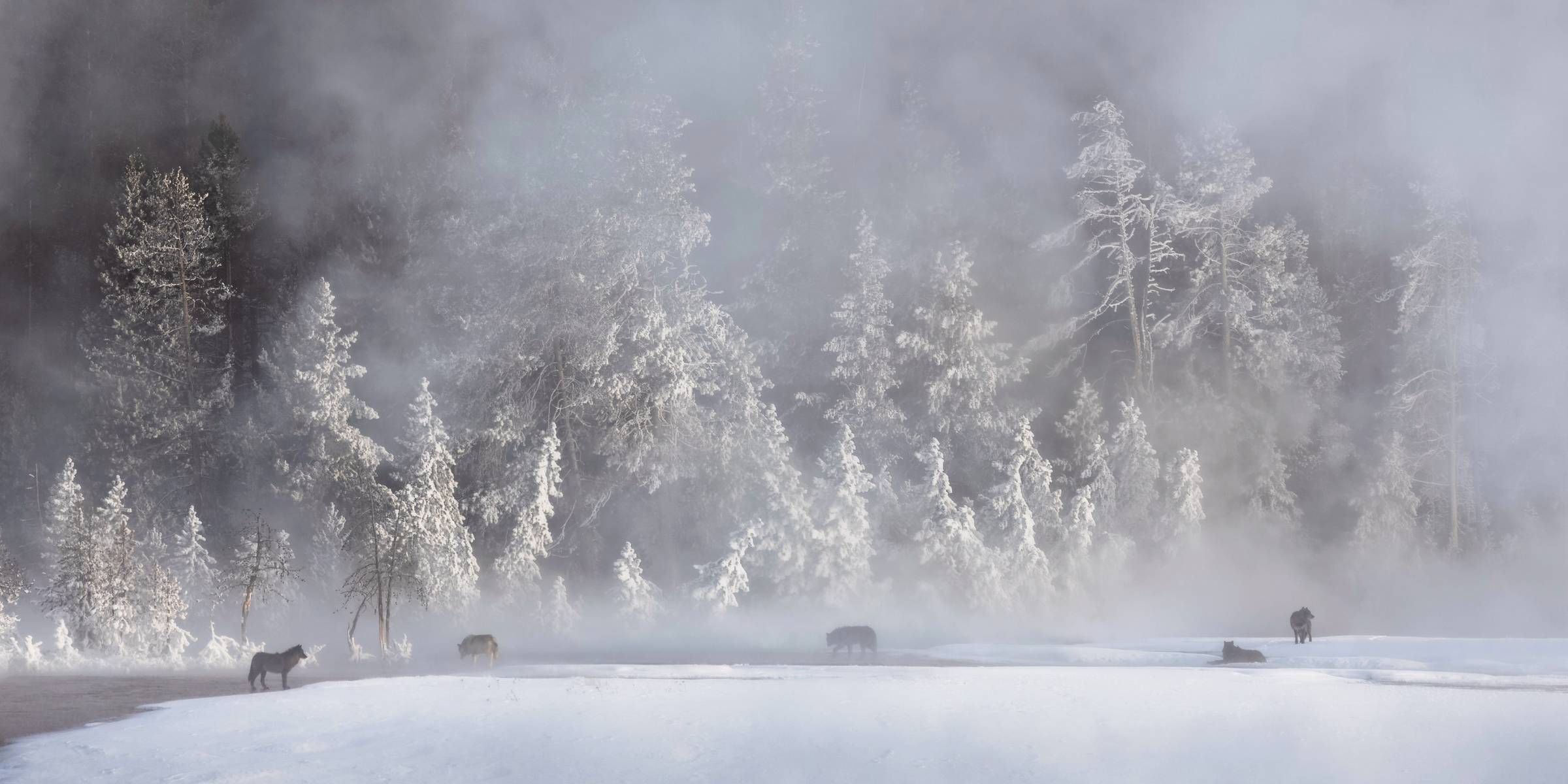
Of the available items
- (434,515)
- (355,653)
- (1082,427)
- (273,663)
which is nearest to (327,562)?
(434,515)

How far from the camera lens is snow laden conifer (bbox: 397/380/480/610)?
3083 cm

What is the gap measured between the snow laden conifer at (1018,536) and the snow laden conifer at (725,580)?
751 centimetres

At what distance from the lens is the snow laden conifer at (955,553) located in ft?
116

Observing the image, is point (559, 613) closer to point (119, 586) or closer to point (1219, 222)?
point (119, 586)

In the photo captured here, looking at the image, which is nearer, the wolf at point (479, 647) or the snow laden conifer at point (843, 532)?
the wolf at point (479, 647)

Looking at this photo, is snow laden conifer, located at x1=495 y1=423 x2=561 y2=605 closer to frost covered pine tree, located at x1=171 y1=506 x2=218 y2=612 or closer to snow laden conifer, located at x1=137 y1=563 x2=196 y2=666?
frost covered pine tree, located at x1=171 y1=506 x2=218 y2=612

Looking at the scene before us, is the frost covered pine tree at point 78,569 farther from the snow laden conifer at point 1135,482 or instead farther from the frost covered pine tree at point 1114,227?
the snow laden conifer at point 1135,482

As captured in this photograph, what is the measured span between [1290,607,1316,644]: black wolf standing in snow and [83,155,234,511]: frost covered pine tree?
3233 centimetres

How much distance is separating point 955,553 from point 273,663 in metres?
20.1

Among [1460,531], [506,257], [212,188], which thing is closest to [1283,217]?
[1460,531]

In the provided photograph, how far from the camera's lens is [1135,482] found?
126ft

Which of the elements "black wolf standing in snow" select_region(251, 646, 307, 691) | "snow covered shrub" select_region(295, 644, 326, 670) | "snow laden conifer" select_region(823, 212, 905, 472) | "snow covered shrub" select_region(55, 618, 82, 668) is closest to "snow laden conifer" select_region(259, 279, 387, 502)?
"snow covered shrub" select_region(295, 644, 326, 670)

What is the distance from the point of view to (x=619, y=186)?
3703cm

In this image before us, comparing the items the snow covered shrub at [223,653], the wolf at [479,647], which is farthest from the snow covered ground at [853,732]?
the snow covered shrub at [223,653]
